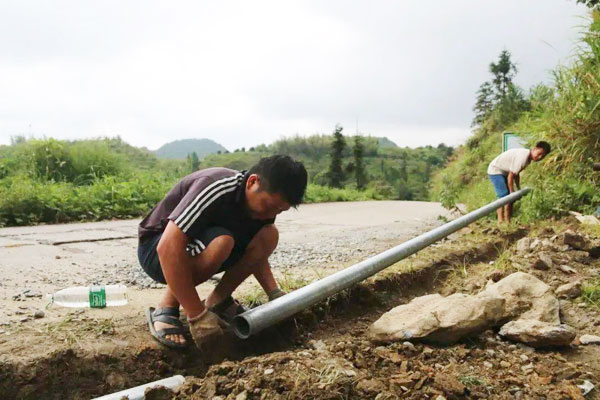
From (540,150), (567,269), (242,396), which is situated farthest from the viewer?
(540,150)

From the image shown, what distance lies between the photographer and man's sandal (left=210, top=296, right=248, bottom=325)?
2496mm

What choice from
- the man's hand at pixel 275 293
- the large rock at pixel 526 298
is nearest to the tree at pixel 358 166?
the large rock at pixel 526 298

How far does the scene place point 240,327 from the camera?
220cm

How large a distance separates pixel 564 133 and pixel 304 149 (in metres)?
17.0

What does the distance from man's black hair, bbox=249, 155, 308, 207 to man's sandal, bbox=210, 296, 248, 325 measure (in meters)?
0.76

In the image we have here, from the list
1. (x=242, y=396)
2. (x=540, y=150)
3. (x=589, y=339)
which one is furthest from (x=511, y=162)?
(x=242, y=396)

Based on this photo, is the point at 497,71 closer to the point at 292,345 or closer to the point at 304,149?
the point at 304,149

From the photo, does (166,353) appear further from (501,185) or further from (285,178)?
(501,185)

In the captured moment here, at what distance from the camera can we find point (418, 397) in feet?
5.18

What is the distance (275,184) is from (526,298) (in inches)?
62.1

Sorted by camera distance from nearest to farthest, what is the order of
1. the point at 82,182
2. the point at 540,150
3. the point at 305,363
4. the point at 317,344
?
the point at 305,363 → the point at 317,344 → the point at 540,150 → the point at 82,182

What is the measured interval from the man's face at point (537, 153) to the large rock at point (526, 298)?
11.8 ft

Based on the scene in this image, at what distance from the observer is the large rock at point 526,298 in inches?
96.7

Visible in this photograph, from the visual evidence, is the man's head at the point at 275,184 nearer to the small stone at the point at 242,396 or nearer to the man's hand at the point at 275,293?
the man's hand at the point at 275,293
